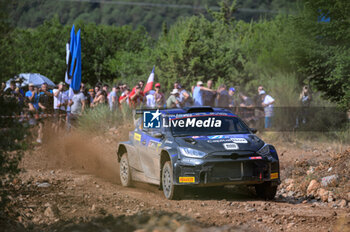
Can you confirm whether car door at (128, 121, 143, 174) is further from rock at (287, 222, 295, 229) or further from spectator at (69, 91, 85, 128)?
spectator at (69, 91, 85, 128)

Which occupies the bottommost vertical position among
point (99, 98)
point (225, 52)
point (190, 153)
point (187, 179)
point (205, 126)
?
point (187, 179)

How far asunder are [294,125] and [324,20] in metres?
3.86

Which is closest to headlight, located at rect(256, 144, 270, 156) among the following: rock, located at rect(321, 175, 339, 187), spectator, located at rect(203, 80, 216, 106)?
rock, located at rect(321, 175, 339, 187)

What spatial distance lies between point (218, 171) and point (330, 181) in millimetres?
2902

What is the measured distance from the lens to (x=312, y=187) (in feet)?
36.7

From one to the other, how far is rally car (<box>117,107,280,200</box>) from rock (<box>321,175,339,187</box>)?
1.60 meters

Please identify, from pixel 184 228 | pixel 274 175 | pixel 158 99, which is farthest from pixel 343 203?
pixel 158 99

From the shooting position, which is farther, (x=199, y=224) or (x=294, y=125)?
(x=294, y=125)

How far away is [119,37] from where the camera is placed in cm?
7069

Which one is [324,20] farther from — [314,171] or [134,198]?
[134,198]

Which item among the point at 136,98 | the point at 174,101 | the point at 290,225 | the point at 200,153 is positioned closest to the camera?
the point at 290,225

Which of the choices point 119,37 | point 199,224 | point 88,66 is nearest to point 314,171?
point 199,224

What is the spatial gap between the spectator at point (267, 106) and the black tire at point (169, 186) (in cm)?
1080

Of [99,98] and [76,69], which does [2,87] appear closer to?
[76,69]
